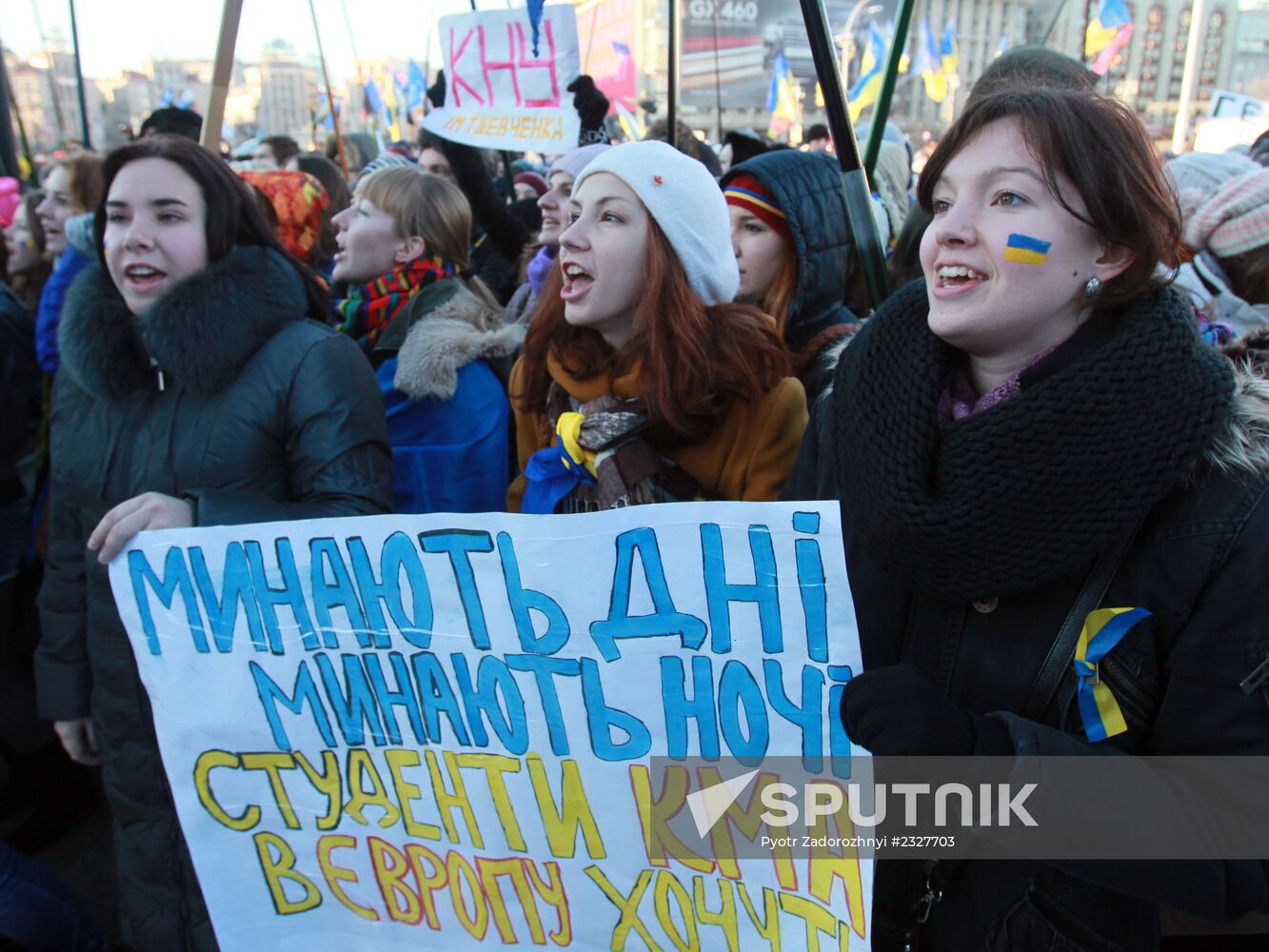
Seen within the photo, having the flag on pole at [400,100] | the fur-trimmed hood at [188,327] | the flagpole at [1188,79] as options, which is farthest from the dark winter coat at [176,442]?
the flagpole at [1188,79]

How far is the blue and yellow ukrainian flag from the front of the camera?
1.19 metres

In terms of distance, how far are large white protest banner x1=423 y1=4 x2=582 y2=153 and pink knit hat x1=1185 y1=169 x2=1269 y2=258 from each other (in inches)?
84.7

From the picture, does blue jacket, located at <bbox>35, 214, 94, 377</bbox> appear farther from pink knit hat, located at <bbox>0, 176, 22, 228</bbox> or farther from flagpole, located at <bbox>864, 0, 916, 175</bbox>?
flagpole, located at <bbox>864, 0, 916, 175</bbox>

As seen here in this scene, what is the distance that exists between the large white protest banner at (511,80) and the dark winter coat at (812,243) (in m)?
1.29

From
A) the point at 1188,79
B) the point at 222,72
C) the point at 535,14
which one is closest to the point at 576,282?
the point at 222,72

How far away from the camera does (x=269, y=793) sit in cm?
162

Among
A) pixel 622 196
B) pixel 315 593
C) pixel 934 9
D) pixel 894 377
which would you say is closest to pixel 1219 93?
pixel 622 196

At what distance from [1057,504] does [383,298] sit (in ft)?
6.68

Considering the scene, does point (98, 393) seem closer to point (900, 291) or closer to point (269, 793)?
point (269, 793)

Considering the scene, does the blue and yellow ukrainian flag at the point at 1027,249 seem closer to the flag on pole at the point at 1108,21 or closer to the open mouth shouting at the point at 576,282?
the open mouth shouting at the point at 576,282

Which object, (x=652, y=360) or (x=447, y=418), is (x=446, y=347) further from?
(x=652, y=360)

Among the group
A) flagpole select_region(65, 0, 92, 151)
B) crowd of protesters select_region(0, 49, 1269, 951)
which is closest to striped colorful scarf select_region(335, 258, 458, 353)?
crowd of protesters select_region(0, 49, 1269, 951)

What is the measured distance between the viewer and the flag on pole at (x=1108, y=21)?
950 centimetres

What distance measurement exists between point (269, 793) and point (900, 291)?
1.35 meters
